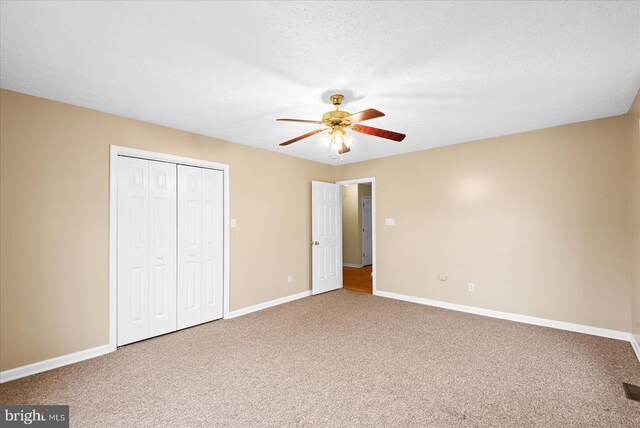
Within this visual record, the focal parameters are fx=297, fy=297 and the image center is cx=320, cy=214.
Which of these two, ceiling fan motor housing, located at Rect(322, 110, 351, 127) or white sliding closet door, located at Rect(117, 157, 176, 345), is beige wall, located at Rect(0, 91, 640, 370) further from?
ceiling fan motor housing, located at Rect(322, 110, 351, 127)

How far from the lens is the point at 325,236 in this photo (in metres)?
5.55

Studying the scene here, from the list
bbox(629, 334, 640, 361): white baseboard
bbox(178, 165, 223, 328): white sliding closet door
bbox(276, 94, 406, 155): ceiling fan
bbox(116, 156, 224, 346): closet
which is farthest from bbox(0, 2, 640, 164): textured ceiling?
bbox(629, 334, 640, 361): white baseboard

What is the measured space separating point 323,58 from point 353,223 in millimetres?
6414

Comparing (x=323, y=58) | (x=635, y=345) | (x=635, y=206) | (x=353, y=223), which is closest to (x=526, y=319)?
(x=635, y=345)

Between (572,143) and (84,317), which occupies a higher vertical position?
(572,143)

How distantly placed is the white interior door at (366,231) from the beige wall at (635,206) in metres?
5.64

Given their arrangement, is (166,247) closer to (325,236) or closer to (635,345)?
(325,236)

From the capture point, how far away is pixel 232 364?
275 cm

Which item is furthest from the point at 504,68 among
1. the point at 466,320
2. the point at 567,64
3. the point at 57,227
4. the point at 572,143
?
the point at 57,227

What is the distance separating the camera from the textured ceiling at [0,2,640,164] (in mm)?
1656

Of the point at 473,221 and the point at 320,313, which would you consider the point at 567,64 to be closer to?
the point at 473,221

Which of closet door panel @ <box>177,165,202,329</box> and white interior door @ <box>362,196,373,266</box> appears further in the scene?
white interior door @ <box>362,196,373,266</box>

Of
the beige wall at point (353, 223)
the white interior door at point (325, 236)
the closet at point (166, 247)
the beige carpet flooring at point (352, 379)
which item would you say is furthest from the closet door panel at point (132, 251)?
the beige wall at point (353, 223)

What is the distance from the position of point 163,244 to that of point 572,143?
16.4 ft
